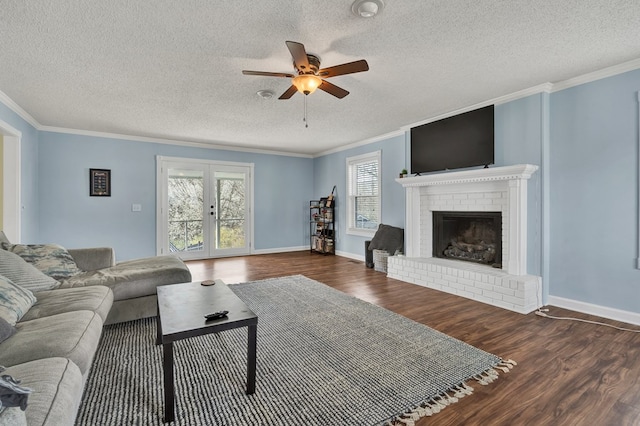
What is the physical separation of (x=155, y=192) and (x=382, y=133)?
4.48 m

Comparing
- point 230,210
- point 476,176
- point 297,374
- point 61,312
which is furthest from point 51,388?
point 230,210

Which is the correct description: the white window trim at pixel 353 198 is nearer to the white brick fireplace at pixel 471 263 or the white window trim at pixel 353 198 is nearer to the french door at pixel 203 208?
the white brick fireplace at pixel 471 263

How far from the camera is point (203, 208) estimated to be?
638cm

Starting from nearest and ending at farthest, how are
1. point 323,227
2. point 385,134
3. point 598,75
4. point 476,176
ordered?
point 598,75, point 476,176, point 385,134, point 323,227

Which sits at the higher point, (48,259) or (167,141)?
(167,141)

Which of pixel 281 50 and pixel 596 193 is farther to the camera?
pixel 596 193

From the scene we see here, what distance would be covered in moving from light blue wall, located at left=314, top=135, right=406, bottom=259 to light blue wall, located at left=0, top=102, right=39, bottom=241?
5.28 metres

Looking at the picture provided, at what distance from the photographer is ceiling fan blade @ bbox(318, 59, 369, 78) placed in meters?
2.28

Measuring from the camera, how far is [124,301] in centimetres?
275

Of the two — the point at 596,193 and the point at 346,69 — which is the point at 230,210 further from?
the point at 596,193

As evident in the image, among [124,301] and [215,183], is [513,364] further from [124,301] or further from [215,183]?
[215,183]

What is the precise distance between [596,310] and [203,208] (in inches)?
248

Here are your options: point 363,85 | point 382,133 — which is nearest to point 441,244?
point 382,133

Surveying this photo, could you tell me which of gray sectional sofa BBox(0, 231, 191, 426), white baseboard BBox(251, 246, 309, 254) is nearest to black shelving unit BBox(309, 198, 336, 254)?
white baseboard BBox(251, 246, 309, 254)
